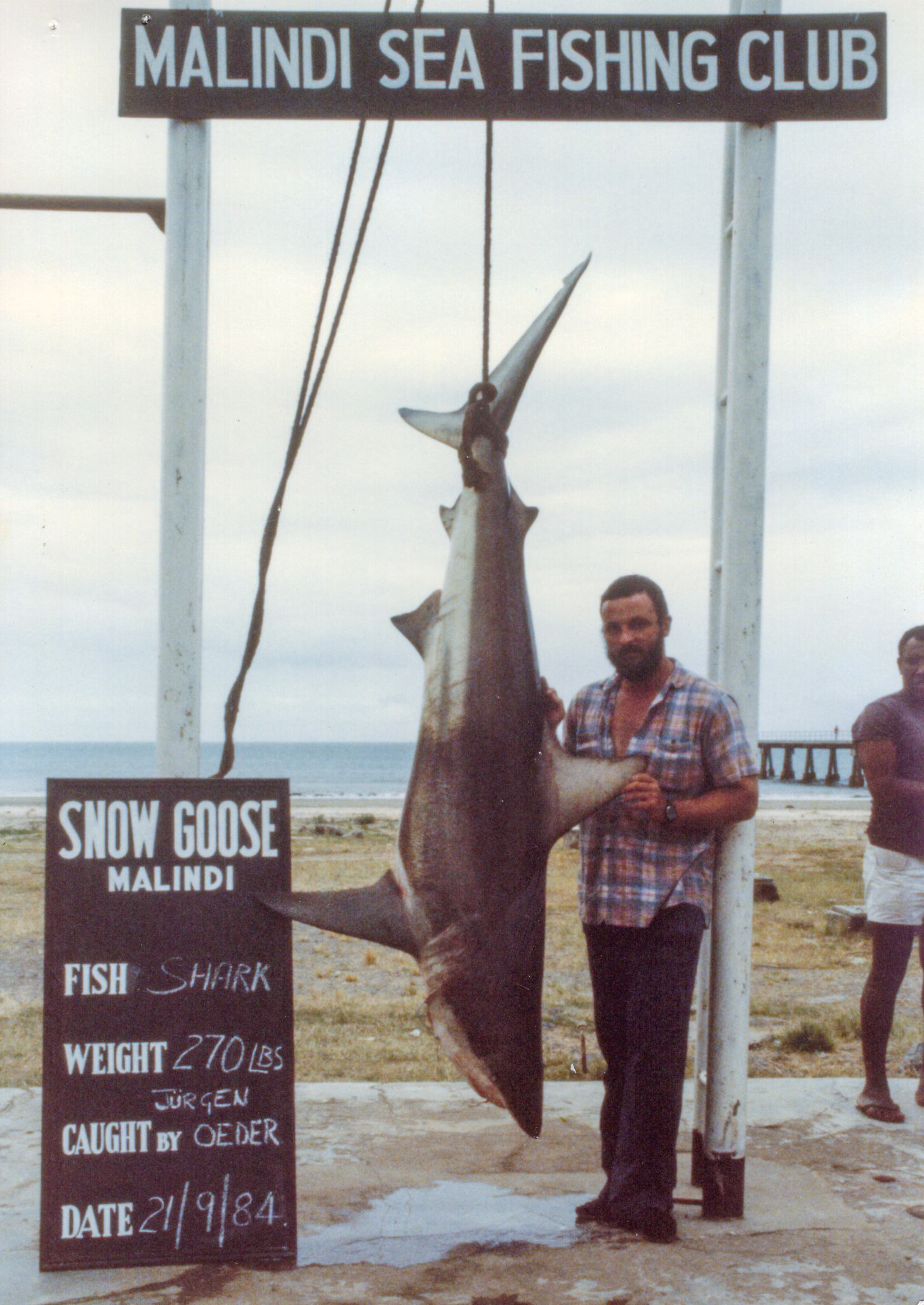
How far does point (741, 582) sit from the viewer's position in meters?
3.53

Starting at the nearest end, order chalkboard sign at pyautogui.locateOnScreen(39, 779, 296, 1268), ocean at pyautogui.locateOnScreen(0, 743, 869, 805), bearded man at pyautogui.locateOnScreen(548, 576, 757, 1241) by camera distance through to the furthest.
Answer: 1. chalkboard sign at pyautogui.locateOnScreen(39, 779, 296, 1268)
2. bearded man at pyautogui.locateOnScreen(548, 576, 757, 1241)
3. ocean at pyautogui.locateOnScreen(0, 743, 869, 805)

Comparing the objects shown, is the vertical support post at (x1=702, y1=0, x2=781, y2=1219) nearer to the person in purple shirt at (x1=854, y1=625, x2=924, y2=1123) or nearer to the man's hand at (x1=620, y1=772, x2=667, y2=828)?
the man's hand at (x1=620, y1=772, x2=667, y2=828)

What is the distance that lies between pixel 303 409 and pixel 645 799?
4.14ft

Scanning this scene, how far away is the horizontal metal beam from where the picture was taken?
340cm

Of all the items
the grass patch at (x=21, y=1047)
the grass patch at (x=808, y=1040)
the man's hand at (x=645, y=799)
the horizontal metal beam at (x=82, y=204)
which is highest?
the horizontal metal beam at (x=82, y=204)

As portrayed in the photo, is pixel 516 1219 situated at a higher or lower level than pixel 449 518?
lower

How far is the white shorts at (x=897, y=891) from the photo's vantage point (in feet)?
14.2

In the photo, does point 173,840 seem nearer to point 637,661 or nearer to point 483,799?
point 483,799

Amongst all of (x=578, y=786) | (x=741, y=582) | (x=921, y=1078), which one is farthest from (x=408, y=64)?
(x=921, y=1078)

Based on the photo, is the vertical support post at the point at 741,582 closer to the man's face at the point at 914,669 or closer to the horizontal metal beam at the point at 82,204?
the man's face at the point at 914,669

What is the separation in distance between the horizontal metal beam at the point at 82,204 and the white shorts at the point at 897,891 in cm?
308

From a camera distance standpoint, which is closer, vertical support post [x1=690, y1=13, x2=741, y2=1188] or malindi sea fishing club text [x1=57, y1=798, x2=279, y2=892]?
malindi sea fishing club text [x1=57, y1=798, x2=279, y2=892]

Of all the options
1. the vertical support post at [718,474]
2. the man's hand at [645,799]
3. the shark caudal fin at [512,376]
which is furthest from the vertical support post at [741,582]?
the shark caudal fin at [512,376]

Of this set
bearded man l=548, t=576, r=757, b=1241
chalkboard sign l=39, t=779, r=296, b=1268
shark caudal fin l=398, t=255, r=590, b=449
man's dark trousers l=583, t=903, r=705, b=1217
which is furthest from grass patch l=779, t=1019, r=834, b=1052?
shark caudal fin l=398, t=255, r=590, b=449
